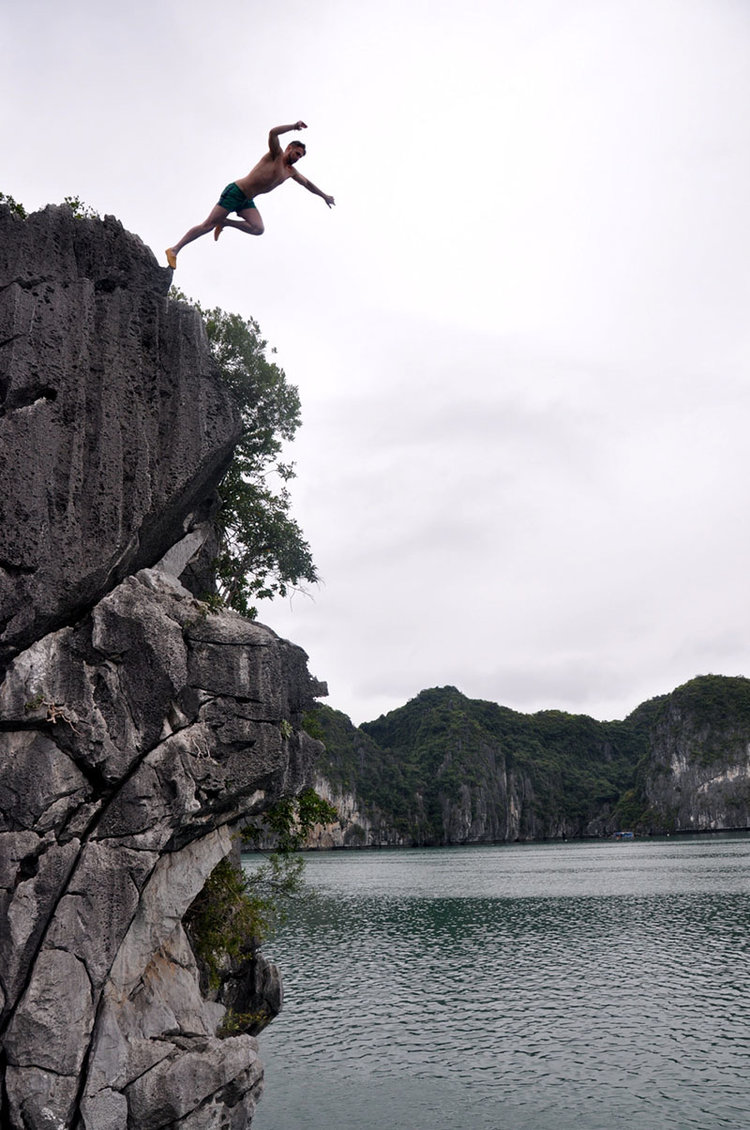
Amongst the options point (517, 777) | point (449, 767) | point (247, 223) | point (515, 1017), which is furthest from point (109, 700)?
point (517, 777)

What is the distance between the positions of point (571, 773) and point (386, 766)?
1881 inches

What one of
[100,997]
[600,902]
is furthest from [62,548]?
[600,902]

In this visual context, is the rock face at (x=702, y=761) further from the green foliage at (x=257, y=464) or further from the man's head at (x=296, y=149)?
the man's head at (x=296, y=149)

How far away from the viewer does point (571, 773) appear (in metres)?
186

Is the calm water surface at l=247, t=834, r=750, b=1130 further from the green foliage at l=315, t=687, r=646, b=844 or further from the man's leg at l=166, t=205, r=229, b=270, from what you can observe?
the green foliage at l=315, t=687, r=646, b=844

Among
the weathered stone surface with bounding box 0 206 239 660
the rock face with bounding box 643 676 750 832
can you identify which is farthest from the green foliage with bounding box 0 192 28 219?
the rock face with bounding box 643 676 750 832

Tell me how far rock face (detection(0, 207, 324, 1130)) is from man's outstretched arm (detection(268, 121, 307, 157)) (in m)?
3.71

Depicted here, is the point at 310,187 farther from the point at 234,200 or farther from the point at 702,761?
the point at 702,761

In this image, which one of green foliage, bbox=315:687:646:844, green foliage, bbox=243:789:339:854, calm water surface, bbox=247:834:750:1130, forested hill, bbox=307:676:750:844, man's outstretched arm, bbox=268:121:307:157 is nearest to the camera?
man's outstretched arm, bbox=268:121:307:157

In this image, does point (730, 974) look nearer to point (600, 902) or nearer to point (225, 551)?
point (600, 902)

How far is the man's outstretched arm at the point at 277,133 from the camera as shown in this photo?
10.8m

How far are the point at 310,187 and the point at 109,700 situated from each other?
332 inches

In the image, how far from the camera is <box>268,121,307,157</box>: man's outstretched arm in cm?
1080

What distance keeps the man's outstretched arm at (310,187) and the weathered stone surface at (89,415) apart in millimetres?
3754
